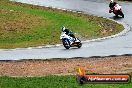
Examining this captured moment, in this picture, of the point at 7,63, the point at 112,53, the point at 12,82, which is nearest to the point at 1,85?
the point at 12,82

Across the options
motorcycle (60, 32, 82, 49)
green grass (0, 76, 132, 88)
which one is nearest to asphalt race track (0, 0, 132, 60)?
motorcycle (60, 32, 82, 49)

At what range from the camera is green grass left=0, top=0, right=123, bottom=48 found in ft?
94.8

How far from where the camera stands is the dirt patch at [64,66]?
18219 millimetres

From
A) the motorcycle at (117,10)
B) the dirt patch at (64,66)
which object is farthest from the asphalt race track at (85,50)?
the motorcycle at (117,10)

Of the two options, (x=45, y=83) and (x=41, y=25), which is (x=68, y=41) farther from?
(x=45, y=83)

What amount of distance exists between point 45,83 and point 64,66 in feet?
12.0

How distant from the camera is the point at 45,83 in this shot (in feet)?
51.8

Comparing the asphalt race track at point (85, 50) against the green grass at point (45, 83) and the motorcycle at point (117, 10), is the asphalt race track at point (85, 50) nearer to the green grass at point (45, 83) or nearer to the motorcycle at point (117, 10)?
the motorcycle at point (117, 10)

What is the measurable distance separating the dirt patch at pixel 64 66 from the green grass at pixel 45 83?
1.29m

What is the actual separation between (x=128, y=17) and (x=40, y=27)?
28.2 feet

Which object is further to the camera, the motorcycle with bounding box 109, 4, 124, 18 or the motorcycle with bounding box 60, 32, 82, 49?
the motorcycle with bounding box 109, 4, 124, 18

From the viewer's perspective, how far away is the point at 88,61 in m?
20.5

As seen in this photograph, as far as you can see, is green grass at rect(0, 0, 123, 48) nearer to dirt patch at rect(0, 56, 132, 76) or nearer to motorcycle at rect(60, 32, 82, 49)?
motorcycle at rect(60, 32, 82, 49)

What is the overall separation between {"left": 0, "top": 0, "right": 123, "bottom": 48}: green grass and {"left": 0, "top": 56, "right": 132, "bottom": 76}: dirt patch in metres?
6.56
